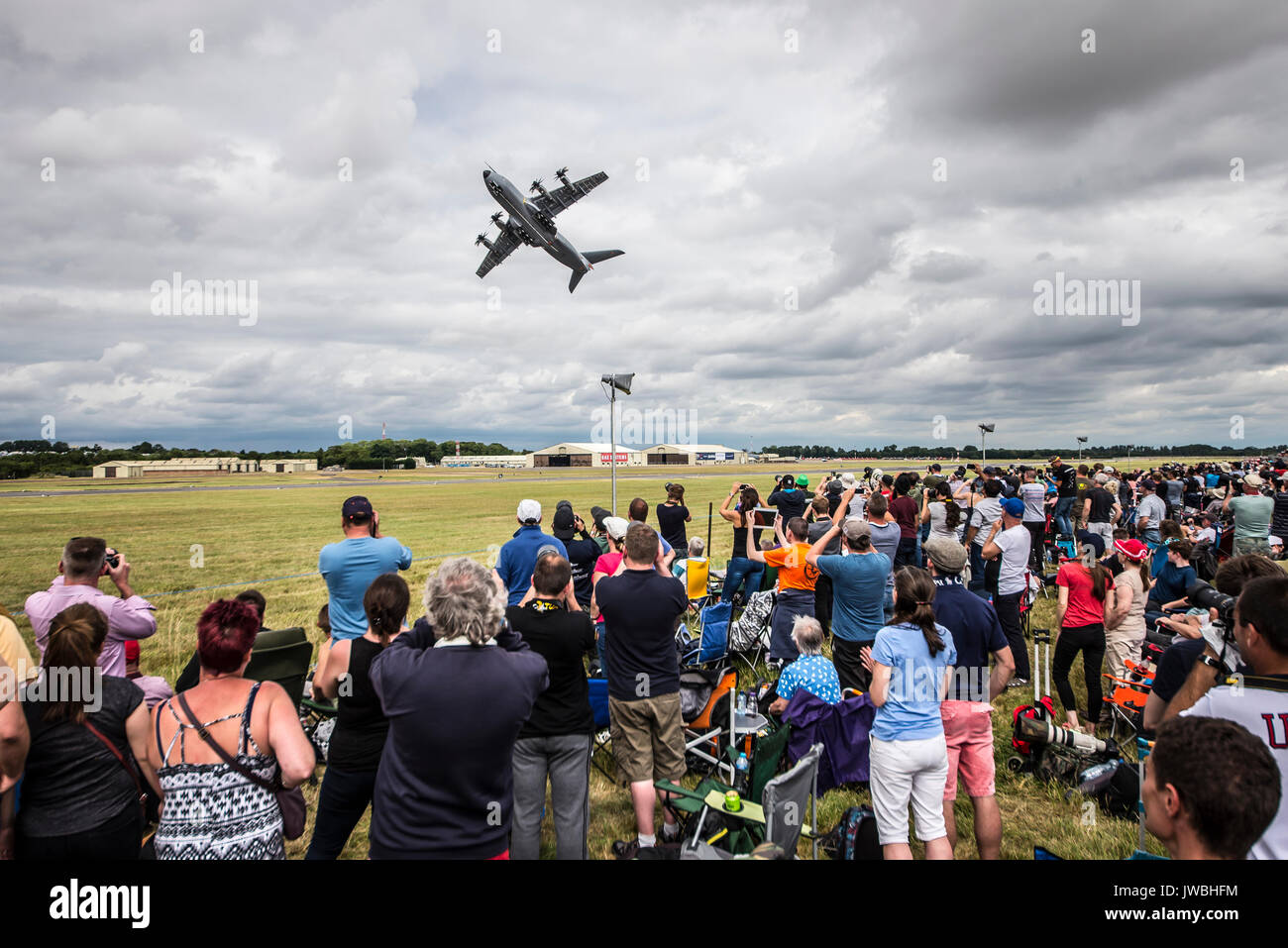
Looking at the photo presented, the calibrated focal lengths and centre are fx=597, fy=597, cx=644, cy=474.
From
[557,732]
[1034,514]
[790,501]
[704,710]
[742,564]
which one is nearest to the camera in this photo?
[557,732]

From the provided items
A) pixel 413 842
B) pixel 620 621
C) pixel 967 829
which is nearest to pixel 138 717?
pixel 413 842

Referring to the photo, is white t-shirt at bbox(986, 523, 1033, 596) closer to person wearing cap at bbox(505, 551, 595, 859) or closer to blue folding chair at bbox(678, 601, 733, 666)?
blue folding chair at bbox(678, 601, 733, 666)

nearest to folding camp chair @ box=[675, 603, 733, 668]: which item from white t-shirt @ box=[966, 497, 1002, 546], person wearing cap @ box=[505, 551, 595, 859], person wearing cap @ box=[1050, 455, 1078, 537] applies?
person wearing cap @ box=[505, 551, 595, 859]

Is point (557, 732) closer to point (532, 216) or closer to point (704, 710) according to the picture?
point (704, 710)

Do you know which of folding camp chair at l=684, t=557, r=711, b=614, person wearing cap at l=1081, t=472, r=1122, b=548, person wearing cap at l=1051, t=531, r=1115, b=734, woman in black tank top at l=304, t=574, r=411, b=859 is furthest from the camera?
person wearing cap at l=1081, t=472, r=1122, b=548

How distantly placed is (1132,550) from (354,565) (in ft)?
24.6

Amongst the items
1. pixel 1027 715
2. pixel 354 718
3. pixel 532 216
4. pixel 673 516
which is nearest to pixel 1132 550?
pixel 1027 715

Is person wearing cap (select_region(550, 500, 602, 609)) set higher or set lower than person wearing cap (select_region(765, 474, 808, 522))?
lower

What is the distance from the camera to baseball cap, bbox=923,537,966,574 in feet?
14.2

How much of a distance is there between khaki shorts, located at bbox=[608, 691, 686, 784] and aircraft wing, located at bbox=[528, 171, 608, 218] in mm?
29904

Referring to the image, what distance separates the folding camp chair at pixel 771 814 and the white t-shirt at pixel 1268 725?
198 centimetres

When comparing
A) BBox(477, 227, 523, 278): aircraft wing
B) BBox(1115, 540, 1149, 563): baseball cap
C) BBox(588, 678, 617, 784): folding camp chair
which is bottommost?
BBox(588, 678, 617, 784): folding camp chair

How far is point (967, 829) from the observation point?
183 inches

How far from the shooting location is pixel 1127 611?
605cm
